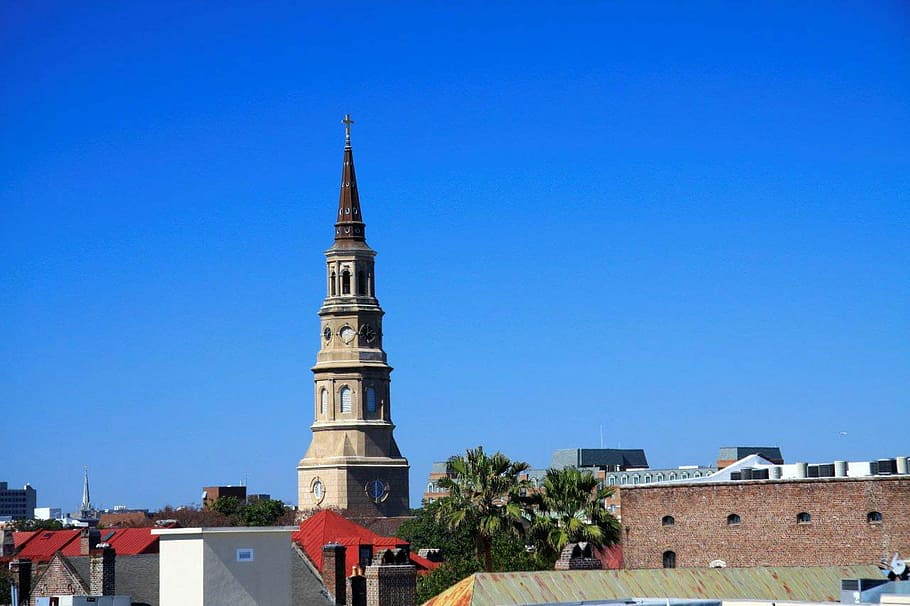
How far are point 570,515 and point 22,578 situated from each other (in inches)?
819

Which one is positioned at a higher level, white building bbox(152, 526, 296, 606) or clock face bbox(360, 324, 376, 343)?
clock face bbox(360, 324, 376, 343)

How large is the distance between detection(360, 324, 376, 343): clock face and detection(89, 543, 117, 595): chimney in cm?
10657

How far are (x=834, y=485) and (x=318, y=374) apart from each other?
102 meters

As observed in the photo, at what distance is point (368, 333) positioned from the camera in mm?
164125

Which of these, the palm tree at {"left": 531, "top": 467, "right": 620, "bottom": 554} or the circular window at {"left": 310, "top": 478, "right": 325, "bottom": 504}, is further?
the circular window at {"left": 310, "top": 478, "right": 325, "bottom": 504}

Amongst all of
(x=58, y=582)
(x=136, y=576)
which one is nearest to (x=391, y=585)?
(x=136, y=576)

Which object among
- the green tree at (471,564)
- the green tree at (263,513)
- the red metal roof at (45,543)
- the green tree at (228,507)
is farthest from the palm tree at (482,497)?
the green tree at (228,507)

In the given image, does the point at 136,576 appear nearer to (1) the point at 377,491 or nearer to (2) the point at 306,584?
(2) the point at 306,584

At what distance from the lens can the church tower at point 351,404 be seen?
15788cm

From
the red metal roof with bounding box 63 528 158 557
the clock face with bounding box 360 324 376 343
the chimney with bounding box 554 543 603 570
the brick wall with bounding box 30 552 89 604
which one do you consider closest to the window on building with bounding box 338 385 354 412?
the clock face with bounding box 360 324 376 343

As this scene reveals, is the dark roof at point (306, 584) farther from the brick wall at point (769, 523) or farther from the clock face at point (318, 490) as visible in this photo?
the clock face at point (318, 490)

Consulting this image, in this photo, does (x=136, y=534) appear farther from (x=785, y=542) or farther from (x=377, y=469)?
(x=377, y=469)

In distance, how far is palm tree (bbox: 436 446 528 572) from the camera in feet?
198

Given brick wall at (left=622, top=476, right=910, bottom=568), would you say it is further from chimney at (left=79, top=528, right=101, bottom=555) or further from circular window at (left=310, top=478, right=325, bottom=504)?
circular window at (left=310, top=478, right=325, bottom=504)
